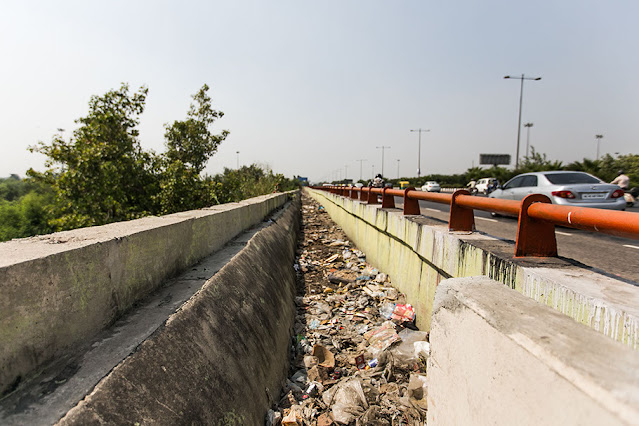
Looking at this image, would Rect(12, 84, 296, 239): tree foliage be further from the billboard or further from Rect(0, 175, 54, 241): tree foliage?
the billboard

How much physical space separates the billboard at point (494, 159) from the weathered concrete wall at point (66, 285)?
67.6m

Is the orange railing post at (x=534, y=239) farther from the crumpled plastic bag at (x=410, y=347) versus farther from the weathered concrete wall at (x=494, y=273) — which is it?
the crumpled plastic bag at (x=410, y=347)

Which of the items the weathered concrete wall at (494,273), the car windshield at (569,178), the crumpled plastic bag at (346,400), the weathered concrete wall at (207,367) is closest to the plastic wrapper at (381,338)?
the weathered concrete wall at (494,273)

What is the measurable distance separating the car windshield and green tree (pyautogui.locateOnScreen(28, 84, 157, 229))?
11.0m

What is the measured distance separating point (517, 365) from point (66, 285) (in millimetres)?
1840

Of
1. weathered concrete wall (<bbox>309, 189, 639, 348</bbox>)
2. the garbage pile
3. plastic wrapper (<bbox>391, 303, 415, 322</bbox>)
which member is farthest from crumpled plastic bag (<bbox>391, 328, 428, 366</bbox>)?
plastic wrapper (<bbox>391, 303, 415, 322</bbox>)

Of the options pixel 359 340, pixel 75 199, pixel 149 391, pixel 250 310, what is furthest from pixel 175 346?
pixel 75 199

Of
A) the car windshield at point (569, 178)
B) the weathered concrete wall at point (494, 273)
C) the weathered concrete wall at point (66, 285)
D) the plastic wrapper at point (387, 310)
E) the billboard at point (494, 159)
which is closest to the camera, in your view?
the weathered concrete wall at point (66, 285)

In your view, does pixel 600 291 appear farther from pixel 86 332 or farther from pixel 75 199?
pixel 75 199

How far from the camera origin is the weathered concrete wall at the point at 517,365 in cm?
87

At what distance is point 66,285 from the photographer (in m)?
1.56

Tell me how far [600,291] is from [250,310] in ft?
7.51

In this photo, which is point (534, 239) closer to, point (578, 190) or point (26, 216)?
point (578, 190)

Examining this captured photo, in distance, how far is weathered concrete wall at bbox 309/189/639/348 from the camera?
5.05 ft
